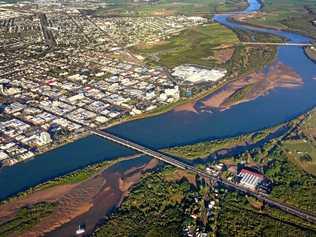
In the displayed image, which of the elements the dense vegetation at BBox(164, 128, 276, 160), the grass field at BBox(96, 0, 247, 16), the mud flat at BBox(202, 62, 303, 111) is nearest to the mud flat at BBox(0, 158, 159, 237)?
the dense vegetation at BBox(164, 128, 276, 160)

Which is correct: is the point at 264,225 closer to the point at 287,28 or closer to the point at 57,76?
the point at 57,76

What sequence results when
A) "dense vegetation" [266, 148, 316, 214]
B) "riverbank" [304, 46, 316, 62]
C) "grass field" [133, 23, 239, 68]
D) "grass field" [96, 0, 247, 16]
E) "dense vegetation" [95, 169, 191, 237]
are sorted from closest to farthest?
"dense vegetation" [95, 169, 191, 237], "dense vegetation" [266, 148, 316, 214], "grass field" [133, 23, 239, 68], "riverbank" [304, 46, 316, 62], "grass field" [96, 0, 247, 16]

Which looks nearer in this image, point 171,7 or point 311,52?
point 311,52

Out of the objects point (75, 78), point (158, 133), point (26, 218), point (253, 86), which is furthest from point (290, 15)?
point (26, 218)

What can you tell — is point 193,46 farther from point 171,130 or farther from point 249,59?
point 171,130

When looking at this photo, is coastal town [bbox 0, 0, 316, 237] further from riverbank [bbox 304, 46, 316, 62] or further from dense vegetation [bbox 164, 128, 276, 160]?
riverbank [bbox 304, 46, 316, 62]

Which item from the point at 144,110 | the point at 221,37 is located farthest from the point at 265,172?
the point at 221,37
